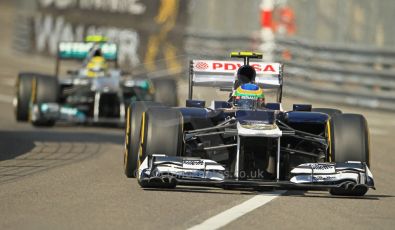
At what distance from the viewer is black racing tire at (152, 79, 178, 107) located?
21.5 metres

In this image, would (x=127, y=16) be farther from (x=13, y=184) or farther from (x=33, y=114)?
(x=13, y=184)

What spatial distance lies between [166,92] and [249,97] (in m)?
8.82

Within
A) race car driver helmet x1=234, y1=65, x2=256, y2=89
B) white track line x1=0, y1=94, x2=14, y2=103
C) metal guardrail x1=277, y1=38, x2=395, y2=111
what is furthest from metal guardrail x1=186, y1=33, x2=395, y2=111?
race car driver helmet x1=234, y1=65, x2=256, y2=89

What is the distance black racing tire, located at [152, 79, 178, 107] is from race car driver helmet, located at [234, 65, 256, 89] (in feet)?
26.6

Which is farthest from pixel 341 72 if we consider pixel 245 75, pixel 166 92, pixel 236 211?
pixel 236 211

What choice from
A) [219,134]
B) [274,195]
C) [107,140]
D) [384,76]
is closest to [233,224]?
[274,195]

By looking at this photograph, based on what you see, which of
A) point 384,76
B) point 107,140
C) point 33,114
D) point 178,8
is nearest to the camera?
point 107,140

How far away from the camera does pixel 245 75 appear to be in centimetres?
1345

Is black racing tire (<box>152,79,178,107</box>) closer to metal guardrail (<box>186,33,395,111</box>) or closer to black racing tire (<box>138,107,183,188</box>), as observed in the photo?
metal guardrail (<box>186,33,395,111</box>)

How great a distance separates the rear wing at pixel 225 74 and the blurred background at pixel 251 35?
7477 millimetres

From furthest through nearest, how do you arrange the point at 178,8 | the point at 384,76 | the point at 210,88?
the point at 178,8 < the point at 384,76 < the point at 210,88

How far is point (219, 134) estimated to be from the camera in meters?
12.4

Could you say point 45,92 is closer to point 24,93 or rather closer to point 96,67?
point 24,93

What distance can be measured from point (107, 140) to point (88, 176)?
17.5 feet
